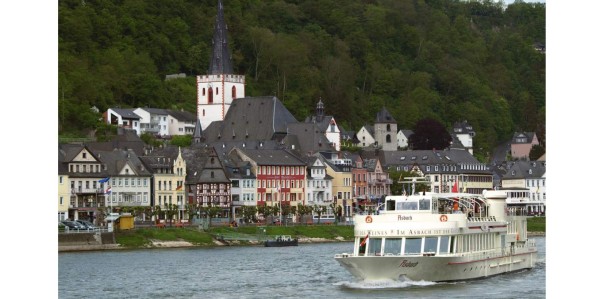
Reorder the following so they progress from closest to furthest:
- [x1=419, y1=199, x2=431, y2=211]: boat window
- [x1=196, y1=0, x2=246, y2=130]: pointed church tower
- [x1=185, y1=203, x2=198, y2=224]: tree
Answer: [x1=419, y1=199, x2=431, y2=211]: boat window, [x1=185, y1=203, x2=198, y2=224]: tree, [x1=196, y1=0, x2=246, y2=130]: pointed church tower

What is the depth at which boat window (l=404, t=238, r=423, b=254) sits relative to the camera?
126 feet

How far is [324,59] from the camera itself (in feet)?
505

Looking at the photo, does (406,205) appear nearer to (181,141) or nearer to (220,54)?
(181,141)

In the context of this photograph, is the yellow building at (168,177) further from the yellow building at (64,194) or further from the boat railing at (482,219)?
the boat railing at (482,219)

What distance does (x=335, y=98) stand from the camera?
14112cm

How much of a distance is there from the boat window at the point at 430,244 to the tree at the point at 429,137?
90467mm

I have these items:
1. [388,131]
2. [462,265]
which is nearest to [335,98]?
[388,131]

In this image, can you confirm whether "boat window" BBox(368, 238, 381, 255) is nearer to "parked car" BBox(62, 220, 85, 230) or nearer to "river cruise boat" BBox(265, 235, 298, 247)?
"parked car" BBox(62, 220, 85, 230)

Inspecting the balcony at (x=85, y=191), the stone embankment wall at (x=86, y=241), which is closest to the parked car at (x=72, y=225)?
the stone embankment wall at (x=86, y=241)

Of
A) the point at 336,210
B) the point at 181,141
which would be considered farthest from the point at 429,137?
the point at 336,210

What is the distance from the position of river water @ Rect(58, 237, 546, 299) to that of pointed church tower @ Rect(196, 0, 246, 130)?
197 feet

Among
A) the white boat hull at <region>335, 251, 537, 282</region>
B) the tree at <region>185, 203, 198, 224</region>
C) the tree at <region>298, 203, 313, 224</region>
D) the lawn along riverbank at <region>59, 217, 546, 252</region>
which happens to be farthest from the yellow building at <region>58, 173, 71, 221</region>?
the white boat hull at <region>335, 251, 537, 282</region>

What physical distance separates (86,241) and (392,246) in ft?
101
